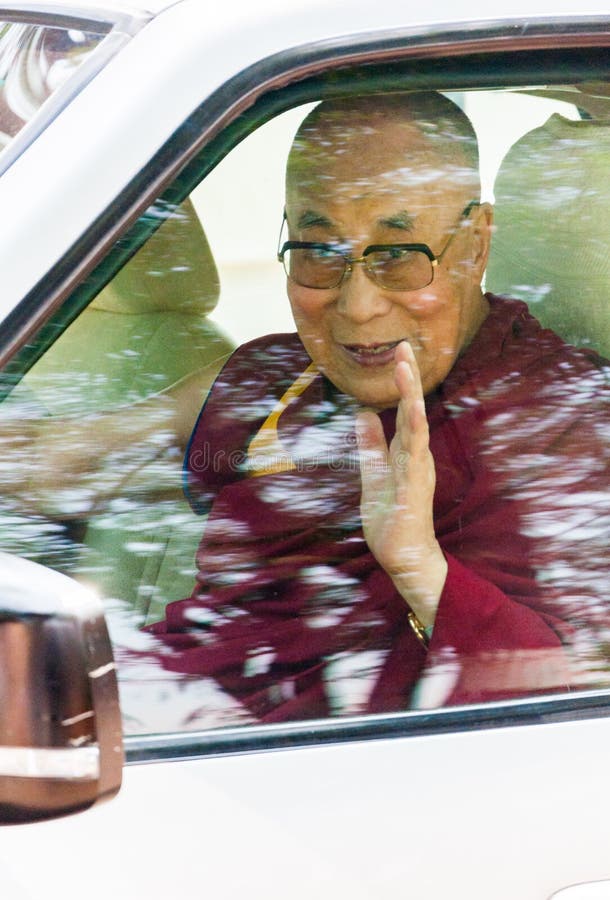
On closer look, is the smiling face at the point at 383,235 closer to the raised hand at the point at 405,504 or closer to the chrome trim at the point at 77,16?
the raised hand at the point at 405,504

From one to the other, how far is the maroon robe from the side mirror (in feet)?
1.09

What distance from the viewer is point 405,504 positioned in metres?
1.37

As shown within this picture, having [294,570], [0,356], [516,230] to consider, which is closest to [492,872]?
[294,570]

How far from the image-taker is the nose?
1485 mm

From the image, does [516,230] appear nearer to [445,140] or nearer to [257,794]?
[445,140]

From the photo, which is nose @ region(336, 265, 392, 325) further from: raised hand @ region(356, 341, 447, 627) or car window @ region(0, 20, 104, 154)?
car window @ region(0, 20, 104, 154)

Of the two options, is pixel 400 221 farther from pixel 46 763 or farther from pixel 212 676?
pixel 46 763

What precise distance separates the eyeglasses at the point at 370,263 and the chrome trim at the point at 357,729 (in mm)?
547

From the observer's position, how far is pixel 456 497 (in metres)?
1.41

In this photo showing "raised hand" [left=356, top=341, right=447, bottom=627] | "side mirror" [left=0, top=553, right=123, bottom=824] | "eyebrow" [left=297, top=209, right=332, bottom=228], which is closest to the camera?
"side mirror" [left=0, top=553, right=123, bottom=824]

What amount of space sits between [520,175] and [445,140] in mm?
154

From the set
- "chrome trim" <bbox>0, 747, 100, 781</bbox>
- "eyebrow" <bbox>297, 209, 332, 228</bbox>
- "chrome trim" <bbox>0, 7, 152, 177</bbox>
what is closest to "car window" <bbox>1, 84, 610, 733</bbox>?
"eyebrow" <bbox>297, 209, 332, 228</bbox>

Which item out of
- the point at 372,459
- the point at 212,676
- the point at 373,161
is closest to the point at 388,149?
the point at 373,161

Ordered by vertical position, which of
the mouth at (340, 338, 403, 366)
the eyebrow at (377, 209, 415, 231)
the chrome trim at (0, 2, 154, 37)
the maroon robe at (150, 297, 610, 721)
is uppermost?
the chrome trim at (0, 2, 154, 37)
